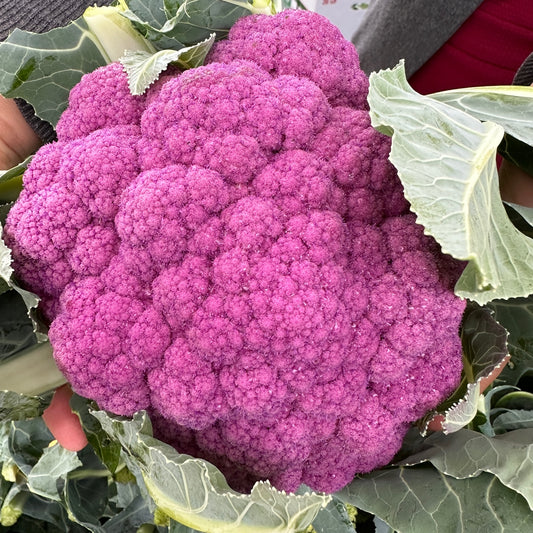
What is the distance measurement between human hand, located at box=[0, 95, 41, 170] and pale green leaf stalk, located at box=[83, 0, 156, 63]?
0.24 metres

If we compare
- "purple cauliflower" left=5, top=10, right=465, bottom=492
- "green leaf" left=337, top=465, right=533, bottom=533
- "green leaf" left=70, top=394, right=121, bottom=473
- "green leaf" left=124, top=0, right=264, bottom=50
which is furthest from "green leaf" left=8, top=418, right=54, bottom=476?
"green leaf" left=124, top=0, right=264, bottom=50

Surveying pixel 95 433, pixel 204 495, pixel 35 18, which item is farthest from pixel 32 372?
pixel 35 18

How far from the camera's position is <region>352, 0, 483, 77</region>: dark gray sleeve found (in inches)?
55.4

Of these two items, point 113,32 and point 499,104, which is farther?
point 113,32

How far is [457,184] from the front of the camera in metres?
0.60

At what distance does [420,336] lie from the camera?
704 mm

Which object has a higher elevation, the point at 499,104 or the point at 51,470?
the point at 499,104

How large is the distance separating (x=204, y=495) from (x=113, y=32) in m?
0.84

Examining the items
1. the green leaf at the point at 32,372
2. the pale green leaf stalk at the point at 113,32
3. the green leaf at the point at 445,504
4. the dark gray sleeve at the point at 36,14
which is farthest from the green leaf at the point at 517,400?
the dark gray sleeve at the point at 36,14

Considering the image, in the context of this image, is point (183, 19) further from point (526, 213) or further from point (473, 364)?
point (473, 364)

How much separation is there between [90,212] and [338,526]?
0.79m

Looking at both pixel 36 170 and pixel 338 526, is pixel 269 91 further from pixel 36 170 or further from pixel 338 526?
pixel 338 526

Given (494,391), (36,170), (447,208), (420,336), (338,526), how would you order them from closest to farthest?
(447,208) < (420,336) < (36,170) < (338,526) < (494,391)

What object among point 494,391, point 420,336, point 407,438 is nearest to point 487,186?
point 420,336
